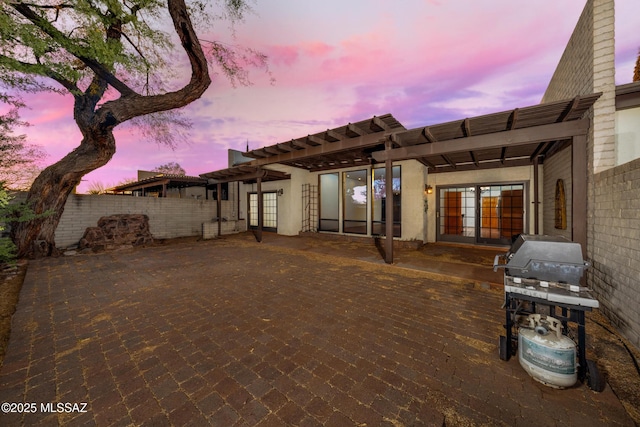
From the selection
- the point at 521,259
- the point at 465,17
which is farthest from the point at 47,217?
the point at 465,17

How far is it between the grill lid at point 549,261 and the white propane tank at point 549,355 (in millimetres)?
389

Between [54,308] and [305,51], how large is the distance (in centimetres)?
824

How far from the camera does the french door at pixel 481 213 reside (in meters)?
7.30

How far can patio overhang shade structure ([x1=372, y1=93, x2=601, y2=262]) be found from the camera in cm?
344

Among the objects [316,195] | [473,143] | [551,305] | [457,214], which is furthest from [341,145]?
[457,214]

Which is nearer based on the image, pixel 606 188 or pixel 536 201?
pixel 606 188

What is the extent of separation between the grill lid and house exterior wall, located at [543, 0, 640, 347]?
1219 mm

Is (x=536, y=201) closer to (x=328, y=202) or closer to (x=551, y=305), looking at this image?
(x=551, y=305)

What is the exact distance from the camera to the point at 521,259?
6.68 feet

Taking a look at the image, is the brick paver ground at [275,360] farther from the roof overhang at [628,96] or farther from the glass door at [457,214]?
the glass door at [457,214]

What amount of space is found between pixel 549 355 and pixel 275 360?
223 cm

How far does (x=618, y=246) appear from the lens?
262 centimetres

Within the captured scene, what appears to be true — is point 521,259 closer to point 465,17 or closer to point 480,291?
point 480,291

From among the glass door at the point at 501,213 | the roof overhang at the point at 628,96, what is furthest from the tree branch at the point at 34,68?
the glass door at the point at 501,213
